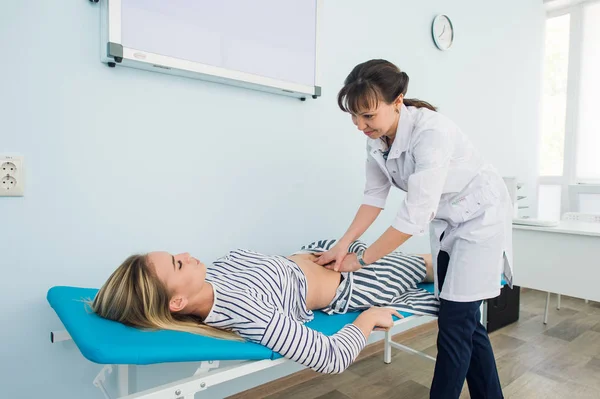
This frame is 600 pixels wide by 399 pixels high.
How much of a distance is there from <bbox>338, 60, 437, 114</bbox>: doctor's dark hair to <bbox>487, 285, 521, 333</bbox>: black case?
5.63 ft

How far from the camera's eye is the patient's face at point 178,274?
1.08 meters

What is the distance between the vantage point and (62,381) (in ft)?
4.28

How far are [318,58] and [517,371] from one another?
1.74 m

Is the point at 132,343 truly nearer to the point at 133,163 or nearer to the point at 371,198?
the point at 133,163

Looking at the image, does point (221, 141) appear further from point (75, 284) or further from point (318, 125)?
point (75, 284)

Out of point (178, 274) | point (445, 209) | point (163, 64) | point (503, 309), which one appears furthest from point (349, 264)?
point (503, 309)

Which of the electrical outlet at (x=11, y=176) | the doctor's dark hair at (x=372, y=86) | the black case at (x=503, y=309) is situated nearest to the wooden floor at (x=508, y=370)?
the black case at (x=503, y=309)

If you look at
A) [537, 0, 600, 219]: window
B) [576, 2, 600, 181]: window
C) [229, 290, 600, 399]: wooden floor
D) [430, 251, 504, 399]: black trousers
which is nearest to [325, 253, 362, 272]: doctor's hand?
[430, 251, 504, 399]: black trousers

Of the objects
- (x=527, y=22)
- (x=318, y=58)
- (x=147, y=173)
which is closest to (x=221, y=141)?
(x=147, y=173)

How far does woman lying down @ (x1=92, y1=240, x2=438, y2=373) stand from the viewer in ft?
3.38

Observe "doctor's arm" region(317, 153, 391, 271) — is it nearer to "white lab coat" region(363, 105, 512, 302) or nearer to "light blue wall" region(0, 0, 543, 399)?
"white lab coat" region(363, 105, 512, 302)

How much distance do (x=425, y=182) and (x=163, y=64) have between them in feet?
3.03

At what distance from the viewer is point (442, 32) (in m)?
2.53

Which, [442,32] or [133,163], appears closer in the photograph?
[133,163]
